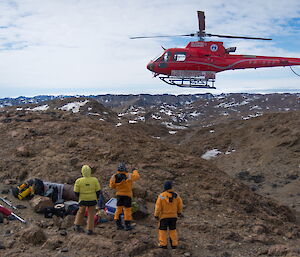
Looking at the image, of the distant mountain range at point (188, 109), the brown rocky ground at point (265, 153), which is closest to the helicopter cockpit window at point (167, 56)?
the brown rocky ground at point (265, 153)

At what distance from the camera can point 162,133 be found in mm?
49312

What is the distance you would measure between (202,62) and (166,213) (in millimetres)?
14231

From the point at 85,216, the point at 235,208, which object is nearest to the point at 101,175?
the point at 85,216

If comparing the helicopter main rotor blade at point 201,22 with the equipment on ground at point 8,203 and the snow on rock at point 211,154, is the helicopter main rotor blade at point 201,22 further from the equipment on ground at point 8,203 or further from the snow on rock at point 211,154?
the snow on rock at point 211,154

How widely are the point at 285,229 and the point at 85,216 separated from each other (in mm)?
6863

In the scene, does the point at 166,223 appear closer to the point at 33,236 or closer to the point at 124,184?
the point at 124,184

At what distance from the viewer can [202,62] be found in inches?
773

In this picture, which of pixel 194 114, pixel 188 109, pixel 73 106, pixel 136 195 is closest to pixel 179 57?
pixel 136 195

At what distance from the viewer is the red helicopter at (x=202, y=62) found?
64.0 feet

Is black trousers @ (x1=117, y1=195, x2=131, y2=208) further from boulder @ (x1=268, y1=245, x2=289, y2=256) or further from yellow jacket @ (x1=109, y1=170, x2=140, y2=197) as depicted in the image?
boulder @ (x1=268, y1=245, x2=289, y2=256)

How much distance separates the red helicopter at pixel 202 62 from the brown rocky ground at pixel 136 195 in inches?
244

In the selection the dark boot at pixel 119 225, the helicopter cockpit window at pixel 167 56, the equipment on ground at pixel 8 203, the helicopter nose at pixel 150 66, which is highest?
the helicopter cockpit window at pixel 167 56

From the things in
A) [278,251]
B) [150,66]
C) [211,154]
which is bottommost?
[211,154]

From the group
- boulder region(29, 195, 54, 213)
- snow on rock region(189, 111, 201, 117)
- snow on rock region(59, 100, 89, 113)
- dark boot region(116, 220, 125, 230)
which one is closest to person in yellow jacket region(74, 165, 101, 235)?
dark boot region(116, 220, 125, 230)
